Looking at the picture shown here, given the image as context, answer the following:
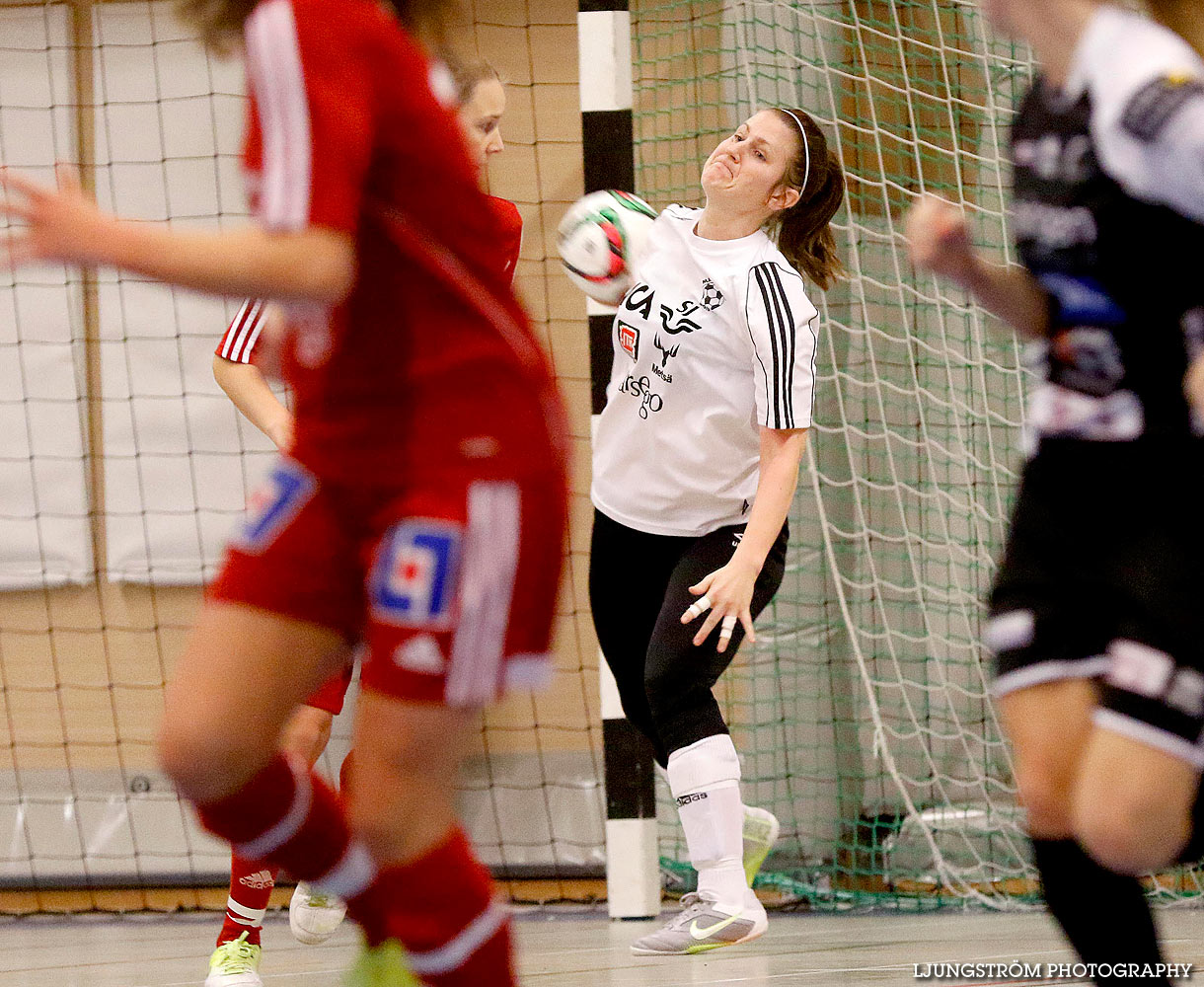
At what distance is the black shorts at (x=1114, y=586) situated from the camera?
5.33ft

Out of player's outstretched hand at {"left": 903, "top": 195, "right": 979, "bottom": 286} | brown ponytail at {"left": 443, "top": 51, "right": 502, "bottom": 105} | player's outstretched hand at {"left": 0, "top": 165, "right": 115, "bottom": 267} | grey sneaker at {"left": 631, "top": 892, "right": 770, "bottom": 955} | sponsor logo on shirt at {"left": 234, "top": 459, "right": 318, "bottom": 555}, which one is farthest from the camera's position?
grey sneaker at {"left": 631, "top": 892, "right": 770, "bottom": 955}

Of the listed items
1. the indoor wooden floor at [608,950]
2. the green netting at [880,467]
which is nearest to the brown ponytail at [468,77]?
the green netting at [880,467]

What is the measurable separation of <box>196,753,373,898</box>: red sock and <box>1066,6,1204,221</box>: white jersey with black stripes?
107 centimetres

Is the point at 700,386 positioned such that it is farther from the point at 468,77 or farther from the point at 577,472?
the point at 577,472

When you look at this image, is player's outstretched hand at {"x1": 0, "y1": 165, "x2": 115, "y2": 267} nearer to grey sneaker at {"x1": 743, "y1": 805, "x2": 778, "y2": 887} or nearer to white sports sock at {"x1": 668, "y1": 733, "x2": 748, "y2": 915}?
white sports sock at {"x1": 668, "y1": 733, "x2": 748, "y2": 915}

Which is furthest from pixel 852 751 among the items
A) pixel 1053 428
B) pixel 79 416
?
pixel 1053 428

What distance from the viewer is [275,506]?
1600 millimetres

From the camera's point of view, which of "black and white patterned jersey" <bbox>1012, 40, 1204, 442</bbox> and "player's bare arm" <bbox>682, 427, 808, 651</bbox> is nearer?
"black and white patterned jersey" <bbox>1012, 40, 1204, 442</bbox>

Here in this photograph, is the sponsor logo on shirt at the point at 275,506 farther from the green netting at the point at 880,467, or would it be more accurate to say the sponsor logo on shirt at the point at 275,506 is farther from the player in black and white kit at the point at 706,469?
the green netting at the point at 880,467

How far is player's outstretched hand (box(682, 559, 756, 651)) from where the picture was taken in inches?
115

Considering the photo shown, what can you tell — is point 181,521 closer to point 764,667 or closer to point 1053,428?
point 764,667

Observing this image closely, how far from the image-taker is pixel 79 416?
4.67m

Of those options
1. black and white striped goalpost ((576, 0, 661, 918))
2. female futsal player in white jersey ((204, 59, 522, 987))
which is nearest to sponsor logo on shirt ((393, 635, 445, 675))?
female futsal player in white jersey ((204, 59, 522, 987))

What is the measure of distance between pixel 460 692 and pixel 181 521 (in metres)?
3.31
